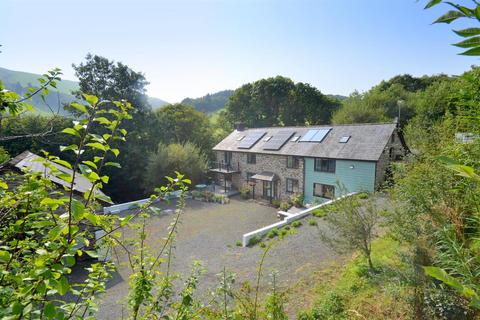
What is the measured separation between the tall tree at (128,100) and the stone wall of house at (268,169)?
9.53 m

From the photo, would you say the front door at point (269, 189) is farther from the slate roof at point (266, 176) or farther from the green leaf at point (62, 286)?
the green leaf at point (62, 286)

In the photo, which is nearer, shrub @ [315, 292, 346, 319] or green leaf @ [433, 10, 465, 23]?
green leaf @ [433, 10, 465, 23]

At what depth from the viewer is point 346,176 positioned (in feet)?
55.3

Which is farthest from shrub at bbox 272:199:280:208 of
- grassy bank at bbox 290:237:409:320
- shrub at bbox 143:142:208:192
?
grassy bank at bbox 290:237:409:320

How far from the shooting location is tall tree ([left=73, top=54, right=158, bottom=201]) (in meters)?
24.6

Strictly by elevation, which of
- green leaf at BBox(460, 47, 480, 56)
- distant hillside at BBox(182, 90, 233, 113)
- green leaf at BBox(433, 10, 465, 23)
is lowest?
green leaf at BBox(460, 47, 480, 56)

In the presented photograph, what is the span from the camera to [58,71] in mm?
2318

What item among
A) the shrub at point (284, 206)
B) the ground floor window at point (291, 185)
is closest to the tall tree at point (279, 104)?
the ground floor window at point (291, 185)

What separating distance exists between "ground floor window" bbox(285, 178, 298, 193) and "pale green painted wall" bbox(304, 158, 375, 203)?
99 cm

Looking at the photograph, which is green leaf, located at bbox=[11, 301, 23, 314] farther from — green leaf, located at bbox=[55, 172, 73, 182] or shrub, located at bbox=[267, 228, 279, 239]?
shrub, located at bbox=[267, 228, 279, 239]

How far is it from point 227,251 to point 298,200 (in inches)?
332

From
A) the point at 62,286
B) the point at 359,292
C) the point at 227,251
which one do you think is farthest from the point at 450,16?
the point at 227,251

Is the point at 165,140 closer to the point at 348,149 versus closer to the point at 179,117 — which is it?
the point at 179,117

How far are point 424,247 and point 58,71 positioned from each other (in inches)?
277
